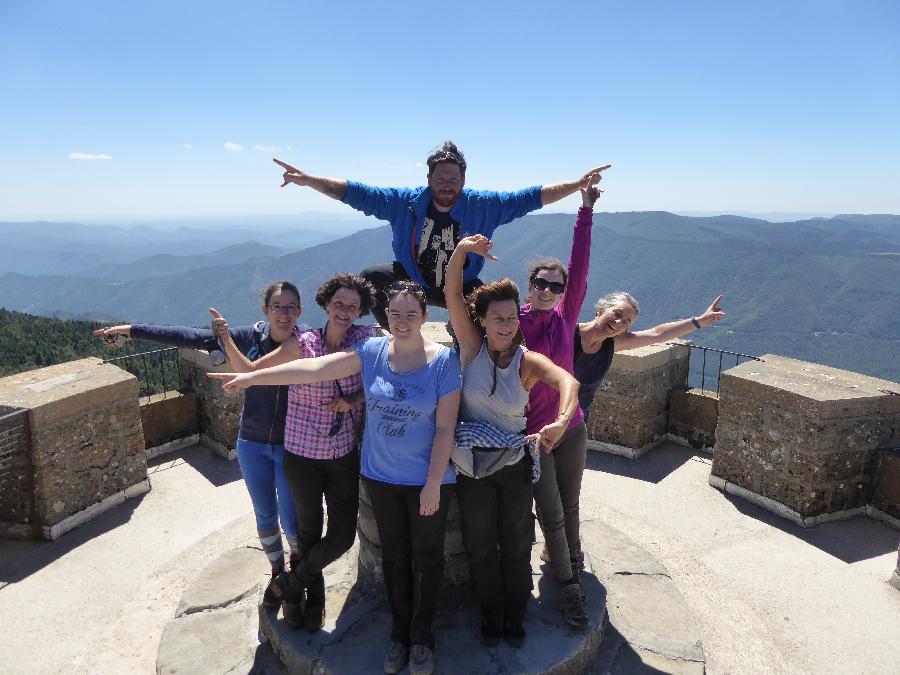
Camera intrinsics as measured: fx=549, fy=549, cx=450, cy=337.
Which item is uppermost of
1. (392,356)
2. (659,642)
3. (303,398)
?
(392,356)

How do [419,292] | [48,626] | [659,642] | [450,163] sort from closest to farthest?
[419,292] < [450,163] < [659,642] < [48,626]

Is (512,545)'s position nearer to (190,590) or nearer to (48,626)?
(190,590)

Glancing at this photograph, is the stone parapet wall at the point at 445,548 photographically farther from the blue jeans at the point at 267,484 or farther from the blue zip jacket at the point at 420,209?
the blue zip jacket at the point at 420,209

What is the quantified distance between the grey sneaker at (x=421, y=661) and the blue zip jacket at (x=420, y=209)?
219cm

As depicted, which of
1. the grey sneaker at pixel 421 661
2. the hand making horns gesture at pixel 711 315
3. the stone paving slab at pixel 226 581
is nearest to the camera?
the grey sneaker at pixel 421 661

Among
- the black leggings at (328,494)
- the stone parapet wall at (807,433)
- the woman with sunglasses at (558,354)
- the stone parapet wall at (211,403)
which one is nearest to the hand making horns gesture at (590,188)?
the woman with sunglasses at (558,354)

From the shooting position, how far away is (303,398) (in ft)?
10.4

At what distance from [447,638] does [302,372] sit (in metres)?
1.95

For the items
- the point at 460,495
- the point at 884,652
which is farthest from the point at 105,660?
the point at 884,652

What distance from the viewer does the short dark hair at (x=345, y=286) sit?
3.11 metres

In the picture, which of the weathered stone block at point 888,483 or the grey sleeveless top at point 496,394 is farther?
the weathered stone block at point 888,483

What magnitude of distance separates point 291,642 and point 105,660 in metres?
1.58

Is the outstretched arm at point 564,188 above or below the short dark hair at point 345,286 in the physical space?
above

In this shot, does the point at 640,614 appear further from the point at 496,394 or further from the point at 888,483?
the point at 888,483
